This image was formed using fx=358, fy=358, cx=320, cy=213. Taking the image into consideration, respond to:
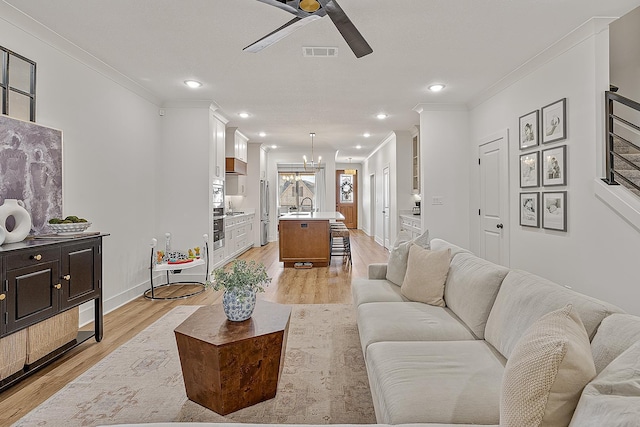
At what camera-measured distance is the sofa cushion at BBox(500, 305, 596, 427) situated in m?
0.92

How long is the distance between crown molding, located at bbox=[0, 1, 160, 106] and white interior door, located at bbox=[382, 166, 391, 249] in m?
5.71

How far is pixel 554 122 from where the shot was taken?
3428 millimetres

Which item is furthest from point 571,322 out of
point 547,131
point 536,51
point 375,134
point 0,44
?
point 375,134

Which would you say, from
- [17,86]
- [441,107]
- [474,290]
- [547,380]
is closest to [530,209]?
[441,107]

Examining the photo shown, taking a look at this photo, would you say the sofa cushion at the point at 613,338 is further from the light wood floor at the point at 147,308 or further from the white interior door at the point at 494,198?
the white interior door at the point at 494,198

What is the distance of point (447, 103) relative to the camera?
5258mm

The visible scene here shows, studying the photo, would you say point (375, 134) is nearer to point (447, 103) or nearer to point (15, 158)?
point (447, 103)

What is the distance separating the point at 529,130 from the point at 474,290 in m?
2.61

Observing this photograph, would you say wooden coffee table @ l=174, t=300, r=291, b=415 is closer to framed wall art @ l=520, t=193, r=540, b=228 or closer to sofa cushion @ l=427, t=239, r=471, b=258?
sofa cushion @ l=427, t=239, r=471, b=258

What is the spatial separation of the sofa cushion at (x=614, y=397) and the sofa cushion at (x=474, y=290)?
1.03 metres

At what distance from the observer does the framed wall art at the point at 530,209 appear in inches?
148

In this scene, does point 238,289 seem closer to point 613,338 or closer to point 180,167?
point 613,338

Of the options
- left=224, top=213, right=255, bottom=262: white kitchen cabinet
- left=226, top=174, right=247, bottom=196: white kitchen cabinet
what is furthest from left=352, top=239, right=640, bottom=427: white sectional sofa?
left=226, top=174, right=247, bottom=196: white kitchen cabinet

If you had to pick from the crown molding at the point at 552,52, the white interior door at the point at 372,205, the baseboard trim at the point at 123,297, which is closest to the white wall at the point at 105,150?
the baseboard trim at the point at 123,297
